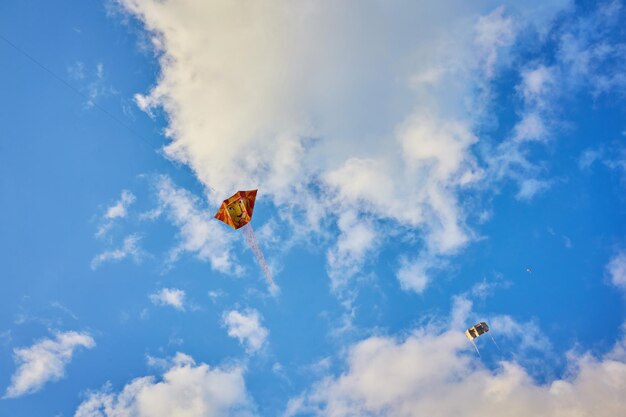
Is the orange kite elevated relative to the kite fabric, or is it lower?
elevated

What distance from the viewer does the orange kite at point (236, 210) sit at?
48969 millimetres

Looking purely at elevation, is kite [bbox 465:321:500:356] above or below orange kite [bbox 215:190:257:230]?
below

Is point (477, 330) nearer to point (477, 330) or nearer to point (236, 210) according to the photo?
point (477, 330)

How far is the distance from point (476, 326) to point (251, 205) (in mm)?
42564

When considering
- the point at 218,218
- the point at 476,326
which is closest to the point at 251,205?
the point at 218,218

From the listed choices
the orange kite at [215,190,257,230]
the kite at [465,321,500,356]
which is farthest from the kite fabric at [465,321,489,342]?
the orange kite at [215,190,257,230]

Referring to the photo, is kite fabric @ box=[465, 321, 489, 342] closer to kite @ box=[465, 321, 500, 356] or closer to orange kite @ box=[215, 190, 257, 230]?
kite @ box=[465, 321, 500, 356]

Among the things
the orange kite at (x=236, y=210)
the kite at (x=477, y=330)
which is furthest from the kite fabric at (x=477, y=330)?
the orange kite at (x=236, y=210)

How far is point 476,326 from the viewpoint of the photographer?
6438 centimetres

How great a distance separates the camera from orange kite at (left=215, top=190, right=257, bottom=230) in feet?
161

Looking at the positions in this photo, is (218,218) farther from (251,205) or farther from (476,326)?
(476,326)

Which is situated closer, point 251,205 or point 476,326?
point 251,205

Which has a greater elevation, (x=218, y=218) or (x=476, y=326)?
(x=218, y=218)

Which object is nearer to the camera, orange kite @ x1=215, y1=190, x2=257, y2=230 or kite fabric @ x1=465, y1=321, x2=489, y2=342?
orange kite @ x1=215, y1=190, x2=257, y2=230
